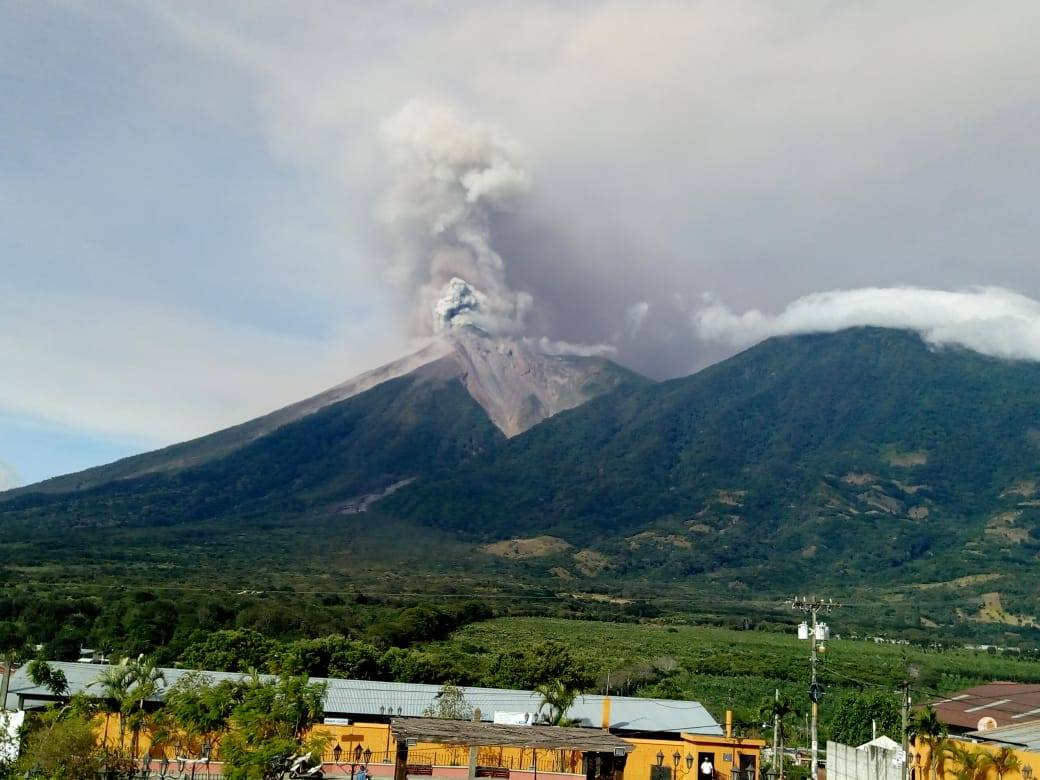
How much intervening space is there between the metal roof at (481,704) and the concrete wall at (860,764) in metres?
4.80

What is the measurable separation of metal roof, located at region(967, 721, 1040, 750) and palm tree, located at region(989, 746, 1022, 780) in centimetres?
679

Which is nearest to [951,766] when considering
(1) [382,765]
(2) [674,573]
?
(1) [382,765]

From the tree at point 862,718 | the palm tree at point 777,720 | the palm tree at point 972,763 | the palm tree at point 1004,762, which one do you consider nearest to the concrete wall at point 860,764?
the palm tree at point 777,720

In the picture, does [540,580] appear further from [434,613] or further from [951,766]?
[951,766]

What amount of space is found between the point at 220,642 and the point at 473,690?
17414mm

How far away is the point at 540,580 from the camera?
155250mm

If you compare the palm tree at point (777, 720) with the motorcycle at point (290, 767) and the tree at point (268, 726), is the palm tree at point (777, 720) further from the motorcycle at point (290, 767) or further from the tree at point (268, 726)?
the tree at point (268, 726)

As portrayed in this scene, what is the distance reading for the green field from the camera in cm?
6800

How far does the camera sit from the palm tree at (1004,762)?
29734mm

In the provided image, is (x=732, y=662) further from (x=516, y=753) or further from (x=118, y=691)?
(x=118, y=691)

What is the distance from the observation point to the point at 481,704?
138 ft

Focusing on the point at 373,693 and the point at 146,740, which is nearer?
the point at 146,740

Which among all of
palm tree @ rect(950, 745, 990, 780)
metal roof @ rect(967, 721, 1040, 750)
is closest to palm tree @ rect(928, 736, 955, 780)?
palm tree @ rect(950, 745, 990, 780)

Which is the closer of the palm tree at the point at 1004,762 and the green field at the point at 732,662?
the palm tree at the point at 1004,762
